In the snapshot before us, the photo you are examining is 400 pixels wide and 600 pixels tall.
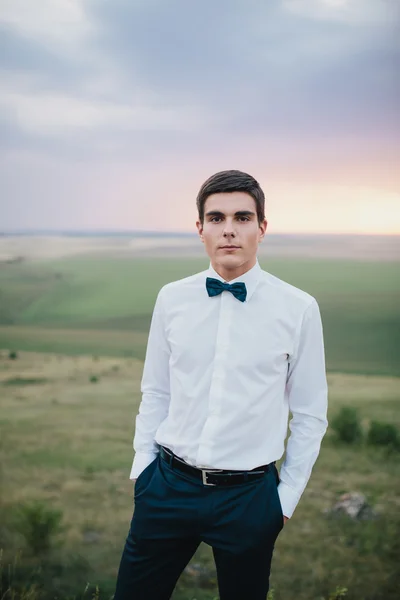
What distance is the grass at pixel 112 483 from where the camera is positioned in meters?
2.48

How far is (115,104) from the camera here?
283 centimetres

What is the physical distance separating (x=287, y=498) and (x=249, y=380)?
0.36m

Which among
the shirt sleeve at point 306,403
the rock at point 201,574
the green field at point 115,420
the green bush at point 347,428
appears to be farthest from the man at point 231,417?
Answer: the green bush at point 347,428

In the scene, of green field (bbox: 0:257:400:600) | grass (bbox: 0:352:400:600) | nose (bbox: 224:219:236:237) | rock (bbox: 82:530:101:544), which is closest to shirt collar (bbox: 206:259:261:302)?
nose (bbox: 224:219:236:237)

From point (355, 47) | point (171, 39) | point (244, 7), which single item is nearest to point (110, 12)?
point (171, 39)

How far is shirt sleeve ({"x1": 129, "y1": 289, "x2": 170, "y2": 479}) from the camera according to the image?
1.68 m

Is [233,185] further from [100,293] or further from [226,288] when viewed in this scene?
[100,293]

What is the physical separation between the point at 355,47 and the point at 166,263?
1.46 meters

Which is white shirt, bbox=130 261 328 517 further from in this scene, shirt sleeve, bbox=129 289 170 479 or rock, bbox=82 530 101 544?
rock, bbox=82 530 101 544

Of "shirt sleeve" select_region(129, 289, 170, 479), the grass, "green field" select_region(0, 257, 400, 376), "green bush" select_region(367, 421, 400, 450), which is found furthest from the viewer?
"green field" select_region(0, 257, 400, 376)

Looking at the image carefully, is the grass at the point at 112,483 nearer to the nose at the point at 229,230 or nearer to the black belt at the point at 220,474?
the black belt at the point at 220,474

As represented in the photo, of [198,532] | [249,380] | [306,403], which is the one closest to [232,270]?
[249,380]

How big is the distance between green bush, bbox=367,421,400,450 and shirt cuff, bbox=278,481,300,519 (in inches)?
53.3

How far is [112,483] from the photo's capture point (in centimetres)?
273
